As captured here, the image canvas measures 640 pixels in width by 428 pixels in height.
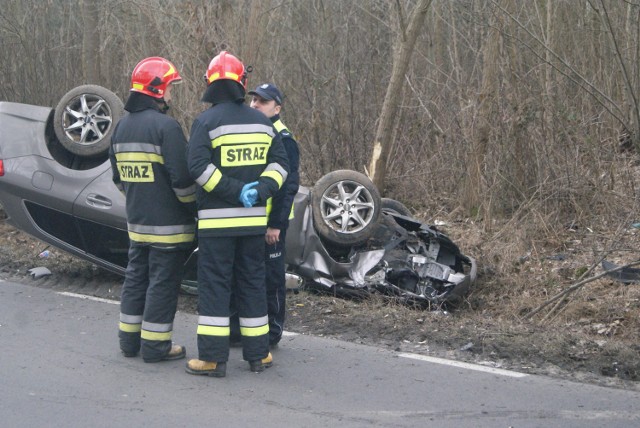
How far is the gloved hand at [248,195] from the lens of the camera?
18.1 feet

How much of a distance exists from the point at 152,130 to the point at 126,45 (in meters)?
10.2

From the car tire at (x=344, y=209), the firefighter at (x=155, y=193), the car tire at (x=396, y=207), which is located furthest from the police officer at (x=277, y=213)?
the car tire at (x=396, y=207)

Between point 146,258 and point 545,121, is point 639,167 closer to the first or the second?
point 545,121

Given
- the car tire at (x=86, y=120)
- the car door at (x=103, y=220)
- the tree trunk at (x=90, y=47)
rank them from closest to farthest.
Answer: the car door at (x=103, y=220) < the car tire at (x=86, y=120) < the tree trunk at (x=90, y=47)

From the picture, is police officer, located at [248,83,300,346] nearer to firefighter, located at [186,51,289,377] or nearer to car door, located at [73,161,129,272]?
firefighter, located at [186,51,289,377]

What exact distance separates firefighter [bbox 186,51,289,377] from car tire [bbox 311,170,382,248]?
7.63ft

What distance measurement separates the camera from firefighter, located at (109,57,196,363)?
5.82m

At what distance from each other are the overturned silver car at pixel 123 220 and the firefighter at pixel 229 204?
78.2 inches

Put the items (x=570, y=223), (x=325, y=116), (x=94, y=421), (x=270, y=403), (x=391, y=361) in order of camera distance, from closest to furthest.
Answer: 1. (x=94, y=421)
2. (x=270, y=403)
3. (x=391, y=361)
4. (x=570, y=223)
5. (x=325, y=116)

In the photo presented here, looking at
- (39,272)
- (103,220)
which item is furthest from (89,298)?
(39,272)

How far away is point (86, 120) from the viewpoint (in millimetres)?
8398

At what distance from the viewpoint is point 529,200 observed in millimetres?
9938

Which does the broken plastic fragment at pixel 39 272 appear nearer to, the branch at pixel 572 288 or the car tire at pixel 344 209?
the car tire at pixel 344 209

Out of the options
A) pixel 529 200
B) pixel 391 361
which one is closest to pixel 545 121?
pixel 529 200
